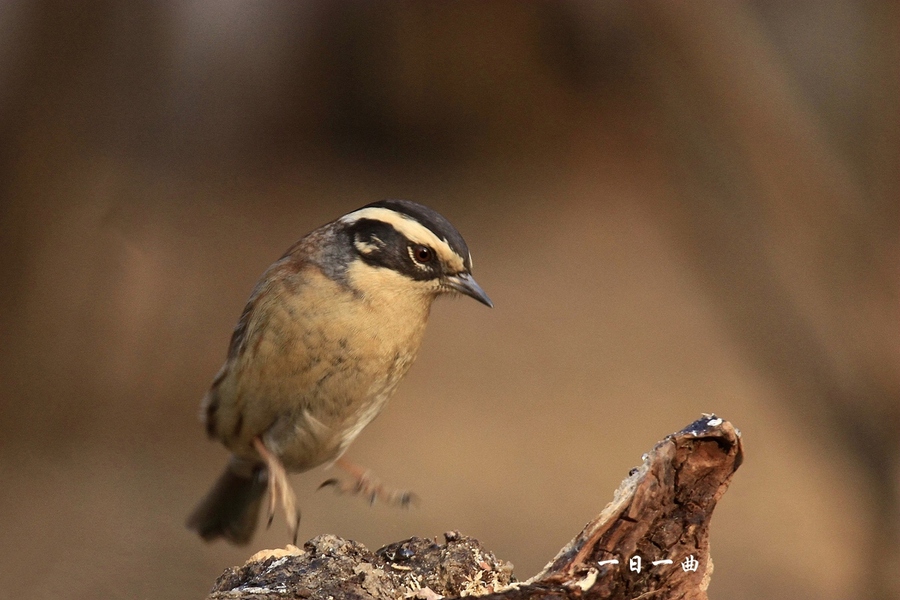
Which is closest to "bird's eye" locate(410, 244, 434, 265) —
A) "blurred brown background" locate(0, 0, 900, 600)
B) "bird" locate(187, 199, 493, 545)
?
"bird" locate(187, 199, 493, 545)

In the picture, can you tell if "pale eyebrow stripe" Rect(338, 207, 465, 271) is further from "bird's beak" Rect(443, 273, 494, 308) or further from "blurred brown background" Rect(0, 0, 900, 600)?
"blurred brown background" Rect(0, 0, 900, 600)

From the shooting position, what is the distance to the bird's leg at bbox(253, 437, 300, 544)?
7.17 feet

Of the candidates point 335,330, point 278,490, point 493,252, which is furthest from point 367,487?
point 493,252

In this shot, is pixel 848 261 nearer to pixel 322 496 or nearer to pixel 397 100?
pixel 397 100

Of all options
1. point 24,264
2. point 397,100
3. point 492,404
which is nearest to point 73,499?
point 24,264

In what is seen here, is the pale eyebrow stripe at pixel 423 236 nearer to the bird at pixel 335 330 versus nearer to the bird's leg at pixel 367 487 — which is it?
the bird at pixel 335 330

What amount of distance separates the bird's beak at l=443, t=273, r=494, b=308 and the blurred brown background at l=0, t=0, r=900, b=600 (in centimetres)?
222

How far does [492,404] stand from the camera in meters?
5.23

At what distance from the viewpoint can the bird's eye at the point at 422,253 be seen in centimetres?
213

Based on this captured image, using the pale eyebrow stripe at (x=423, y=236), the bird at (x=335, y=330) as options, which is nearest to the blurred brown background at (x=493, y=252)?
the bird at (x=335, y=330)

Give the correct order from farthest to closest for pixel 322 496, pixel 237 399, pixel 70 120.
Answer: pixel 322 496 → pixel 70 120 → pixel 237 399

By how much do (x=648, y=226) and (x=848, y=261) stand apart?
145cm

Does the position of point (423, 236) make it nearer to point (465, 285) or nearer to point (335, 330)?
point (465, 285)

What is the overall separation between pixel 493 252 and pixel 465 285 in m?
3.27
